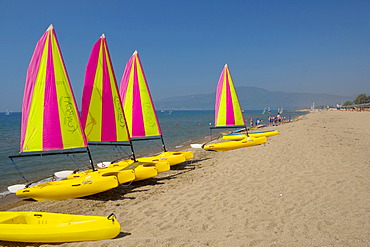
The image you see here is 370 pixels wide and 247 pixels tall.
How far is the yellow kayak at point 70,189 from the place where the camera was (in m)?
7.25

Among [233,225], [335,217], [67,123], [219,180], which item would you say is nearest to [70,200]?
[67,123]

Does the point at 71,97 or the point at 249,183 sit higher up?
the point at 71,97

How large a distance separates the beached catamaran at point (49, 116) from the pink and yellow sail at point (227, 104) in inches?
395

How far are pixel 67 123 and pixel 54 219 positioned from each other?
10.9 feet

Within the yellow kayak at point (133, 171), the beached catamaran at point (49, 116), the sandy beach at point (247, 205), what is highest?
the beached catamaran at point (49, 116)

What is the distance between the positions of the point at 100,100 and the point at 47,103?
1.69 m

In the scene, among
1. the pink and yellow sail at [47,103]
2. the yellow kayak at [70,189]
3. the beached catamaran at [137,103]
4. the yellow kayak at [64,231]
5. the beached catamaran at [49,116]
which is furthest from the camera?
the beached catamaran at [137,103]

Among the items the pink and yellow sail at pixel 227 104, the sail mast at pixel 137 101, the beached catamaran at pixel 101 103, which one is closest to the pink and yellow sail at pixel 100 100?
the beached catamaran at pixel 101 103

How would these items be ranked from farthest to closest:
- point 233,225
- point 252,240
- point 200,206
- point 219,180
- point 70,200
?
point 219,180, point 70,200, point 200,206, point 233,225, point 252,240

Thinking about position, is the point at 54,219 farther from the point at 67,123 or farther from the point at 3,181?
the point at 3,181

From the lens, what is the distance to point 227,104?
1639 cm

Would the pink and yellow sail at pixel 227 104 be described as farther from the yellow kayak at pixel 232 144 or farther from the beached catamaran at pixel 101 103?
the beached catamaran at pixel 101 103

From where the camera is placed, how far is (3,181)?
456 inches

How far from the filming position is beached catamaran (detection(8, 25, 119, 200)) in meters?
7.35
